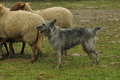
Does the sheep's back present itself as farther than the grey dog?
Yes

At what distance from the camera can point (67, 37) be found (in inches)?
405

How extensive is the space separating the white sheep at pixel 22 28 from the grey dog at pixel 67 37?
3.03ft

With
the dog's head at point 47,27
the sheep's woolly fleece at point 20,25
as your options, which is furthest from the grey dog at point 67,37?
the sheep's woolly fleece at point 20,25

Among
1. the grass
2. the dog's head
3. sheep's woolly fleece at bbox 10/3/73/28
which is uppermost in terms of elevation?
the dog's head

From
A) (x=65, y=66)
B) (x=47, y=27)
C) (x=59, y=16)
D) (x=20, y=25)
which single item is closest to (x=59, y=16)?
(x=59, y=16)

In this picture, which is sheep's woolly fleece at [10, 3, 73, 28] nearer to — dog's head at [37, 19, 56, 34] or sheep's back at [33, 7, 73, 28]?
sheep's back at [33, 7, 73, 28]

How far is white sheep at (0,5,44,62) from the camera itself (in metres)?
11.0

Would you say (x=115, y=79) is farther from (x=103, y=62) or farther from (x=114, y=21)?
(x=114, y=21)

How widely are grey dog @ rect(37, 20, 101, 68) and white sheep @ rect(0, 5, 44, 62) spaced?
3.03 ft

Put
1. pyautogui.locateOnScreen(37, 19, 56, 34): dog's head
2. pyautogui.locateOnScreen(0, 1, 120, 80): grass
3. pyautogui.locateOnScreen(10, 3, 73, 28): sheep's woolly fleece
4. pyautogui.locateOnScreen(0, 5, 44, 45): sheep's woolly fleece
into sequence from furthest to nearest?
pyautogui.locateOnScreen(10, 3, 73, 28): sheep's woolly fleece < pyautogui.locateOnScreen(0, 5, 44, 45): sheep's woolly fleece < pyautogui.locateOnScreen(37, 19, 56, 34): dog's head < pyautogui.locateOnScreen(0, 1, 120, 80): grass

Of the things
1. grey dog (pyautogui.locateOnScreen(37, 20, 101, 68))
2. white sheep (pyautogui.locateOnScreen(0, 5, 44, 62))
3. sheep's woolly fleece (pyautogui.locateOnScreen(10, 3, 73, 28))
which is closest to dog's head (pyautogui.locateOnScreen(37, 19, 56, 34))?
grey dog (pyautogui.locateOnScreen(37, 20, 101, 68))

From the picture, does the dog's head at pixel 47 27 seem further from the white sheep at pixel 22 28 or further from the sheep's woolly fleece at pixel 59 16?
the sheep's woolly fleece at pixel 59 16

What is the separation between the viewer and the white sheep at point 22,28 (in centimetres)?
1097

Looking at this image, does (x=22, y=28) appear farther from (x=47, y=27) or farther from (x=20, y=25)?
(x=47, y=27)
